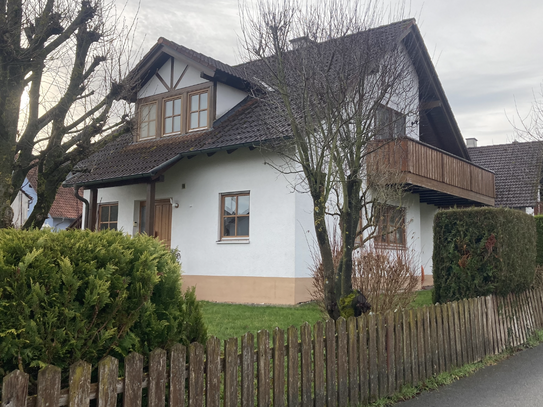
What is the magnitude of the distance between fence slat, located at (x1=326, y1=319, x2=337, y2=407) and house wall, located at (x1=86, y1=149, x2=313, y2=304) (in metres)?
7.19

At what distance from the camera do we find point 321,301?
7875 mm

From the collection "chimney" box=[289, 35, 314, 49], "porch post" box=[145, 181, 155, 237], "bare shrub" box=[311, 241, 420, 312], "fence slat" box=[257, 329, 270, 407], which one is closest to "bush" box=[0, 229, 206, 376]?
"fence slat" box=[257, 329, 270, 407]

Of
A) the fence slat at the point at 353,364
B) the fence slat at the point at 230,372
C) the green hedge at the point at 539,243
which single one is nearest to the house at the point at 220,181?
the green hedge at the point at 539,243

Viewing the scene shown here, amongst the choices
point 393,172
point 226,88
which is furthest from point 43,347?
point 226,88

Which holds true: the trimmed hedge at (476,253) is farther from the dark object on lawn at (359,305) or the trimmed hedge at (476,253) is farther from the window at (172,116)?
the window at (172,116)

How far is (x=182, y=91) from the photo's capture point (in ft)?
50.1

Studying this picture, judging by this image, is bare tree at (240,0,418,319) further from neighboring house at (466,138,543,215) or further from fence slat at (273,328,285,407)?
neighboring house at (466,138,543,215)

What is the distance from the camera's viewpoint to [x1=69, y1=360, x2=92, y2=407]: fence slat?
107 inches

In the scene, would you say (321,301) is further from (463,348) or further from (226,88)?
(226,88)

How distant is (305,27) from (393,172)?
4043mm

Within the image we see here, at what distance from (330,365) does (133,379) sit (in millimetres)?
2074

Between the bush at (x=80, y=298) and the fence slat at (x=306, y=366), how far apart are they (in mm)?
1157

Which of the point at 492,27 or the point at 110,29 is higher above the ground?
the point at 492,27

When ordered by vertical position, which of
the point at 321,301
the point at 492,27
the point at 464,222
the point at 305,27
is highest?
the point at 492,27
